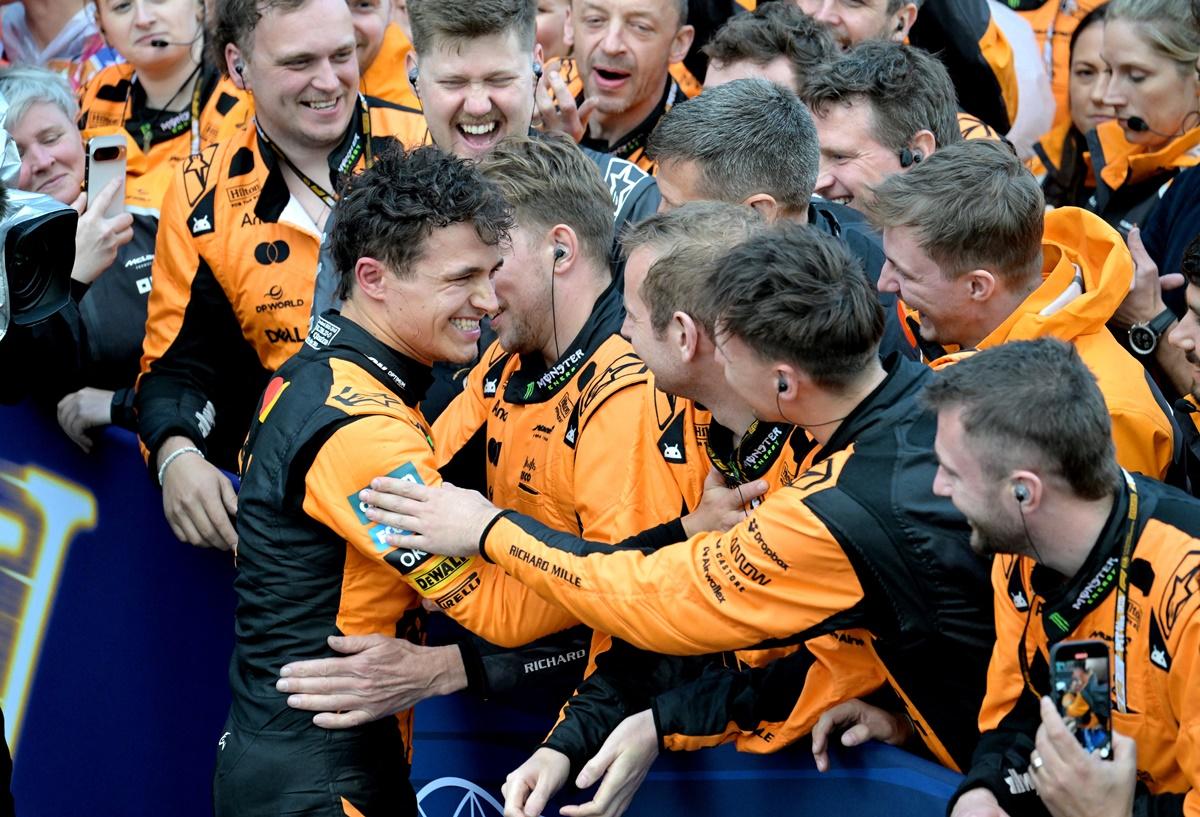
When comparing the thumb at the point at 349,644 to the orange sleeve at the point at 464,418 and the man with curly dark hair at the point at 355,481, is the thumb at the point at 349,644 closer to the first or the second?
the man with curly dark hair at the point at 355,481

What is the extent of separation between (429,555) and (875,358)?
1.26 metres

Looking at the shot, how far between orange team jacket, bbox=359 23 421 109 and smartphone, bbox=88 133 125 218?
4.43 feet

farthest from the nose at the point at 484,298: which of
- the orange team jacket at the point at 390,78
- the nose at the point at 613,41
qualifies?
the orange team jacket at the point at 390,78

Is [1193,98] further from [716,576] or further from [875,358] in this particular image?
[716,576]

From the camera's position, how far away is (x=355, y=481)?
4039 mm

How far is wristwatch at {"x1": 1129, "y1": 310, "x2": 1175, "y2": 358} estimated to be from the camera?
5.00 metres

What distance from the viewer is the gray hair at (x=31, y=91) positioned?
619 cm

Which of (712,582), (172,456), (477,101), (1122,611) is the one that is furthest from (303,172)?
(1122,611)

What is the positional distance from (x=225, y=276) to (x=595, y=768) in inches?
110

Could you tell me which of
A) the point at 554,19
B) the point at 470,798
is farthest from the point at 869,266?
the point at 554,19

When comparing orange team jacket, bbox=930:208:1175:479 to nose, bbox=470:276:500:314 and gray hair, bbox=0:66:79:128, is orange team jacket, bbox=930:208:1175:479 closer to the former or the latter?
nose, bbox=470:276:500:314

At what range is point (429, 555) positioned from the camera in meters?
4.03

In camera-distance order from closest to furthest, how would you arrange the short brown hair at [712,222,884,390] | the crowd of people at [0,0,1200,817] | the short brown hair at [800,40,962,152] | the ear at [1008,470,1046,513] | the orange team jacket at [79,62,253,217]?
the ear at [1008,470,1046,513]
the crowd of people at [0,0,1200,817]
the short brown hair at [712,222,884,390]
the short brown hair at [800,40,962,152]
the orange team jacket at [79,62,253,217]

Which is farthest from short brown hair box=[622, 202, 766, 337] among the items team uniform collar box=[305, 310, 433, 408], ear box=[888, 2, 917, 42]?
ear box=[888, 2, 917, 42]
